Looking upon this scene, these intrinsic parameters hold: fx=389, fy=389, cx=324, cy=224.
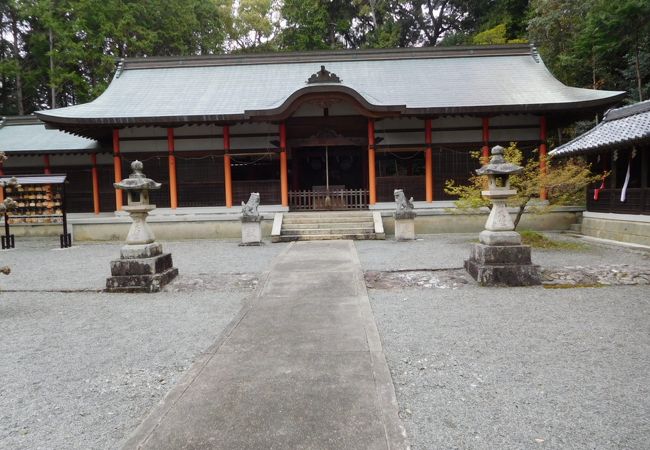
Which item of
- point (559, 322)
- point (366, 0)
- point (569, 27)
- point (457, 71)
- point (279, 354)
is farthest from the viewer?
point (366, 0)

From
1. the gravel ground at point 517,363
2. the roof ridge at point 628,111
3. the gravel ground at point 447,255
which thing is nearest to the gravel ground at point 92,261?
the gravel ground at point 447,255

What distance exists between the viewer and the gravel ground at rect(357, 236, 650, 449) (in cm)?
247

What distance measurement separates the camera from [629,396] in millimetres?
2844

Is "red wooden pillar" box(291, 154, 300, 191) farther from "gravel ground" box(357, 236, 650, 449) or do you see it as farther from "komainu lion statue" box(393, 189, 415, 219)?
"gravel ground" box(357, 236, 650, 449)

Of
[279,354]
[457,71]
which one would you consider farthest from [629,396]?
[457,71]

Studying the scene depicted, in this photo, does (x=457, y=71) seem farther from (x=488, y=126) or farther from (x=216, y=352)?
(x=216, y=352)

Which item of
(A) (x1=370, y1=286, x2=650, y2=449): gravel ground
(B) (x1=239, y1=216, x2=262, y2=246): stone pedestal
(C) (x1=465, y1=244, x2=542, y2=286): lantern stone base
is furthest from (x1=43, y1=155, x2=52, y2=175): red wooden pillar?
(C) (x1=465, y1=244, x2=542, y2=286): lantern stone base

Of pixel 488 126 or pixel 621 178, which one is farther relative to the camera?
pixel 488 126

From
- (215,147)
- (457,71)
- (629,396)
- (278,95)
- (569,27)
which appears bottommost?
(629,396)

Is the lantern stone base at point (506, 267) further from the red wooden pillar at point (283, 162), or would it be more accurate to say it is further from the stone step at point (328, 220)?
the red wooden pillar at point (283, 162)

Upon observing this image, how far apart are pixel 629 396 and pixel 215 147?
43.5 feet

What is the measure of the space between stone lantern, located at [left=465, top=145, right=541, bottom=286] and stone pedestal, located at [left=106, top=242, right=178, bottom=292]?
206 inches

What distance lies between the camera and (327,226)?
1180 cm

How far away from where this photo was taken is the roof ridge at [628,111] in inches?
419
